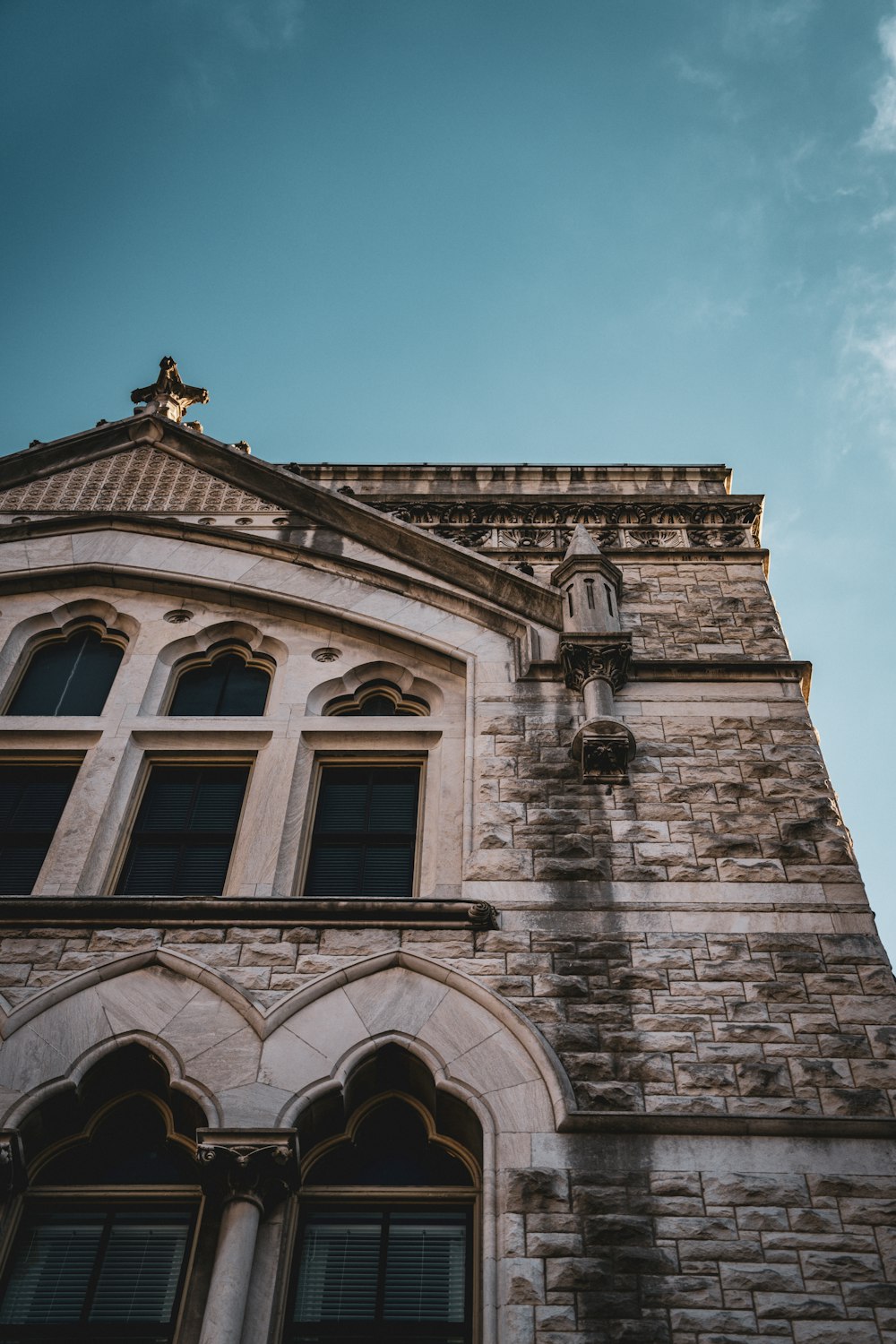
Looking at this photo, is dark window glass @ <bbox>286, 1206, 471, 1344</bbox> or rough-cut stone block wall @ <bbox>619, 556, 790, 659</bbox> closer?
dark window glass @ <bbox>286, 1206, 471, 1344</bbox>

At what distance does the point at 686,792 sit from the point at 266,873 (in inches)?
125

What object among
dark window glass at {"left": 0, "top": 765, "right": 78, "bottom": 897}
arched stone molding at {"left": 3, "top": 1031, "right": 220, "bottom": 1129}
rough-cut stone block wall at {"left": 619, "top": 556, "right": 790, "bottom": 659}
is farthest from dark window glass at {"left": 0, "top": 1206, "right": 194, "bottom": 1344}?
rough-cut stone block wall at {"left": 619, "top": 556, "right": 790, "bottom": 659}

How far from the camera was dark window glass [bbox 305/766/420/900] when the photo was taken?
10812 millimetres

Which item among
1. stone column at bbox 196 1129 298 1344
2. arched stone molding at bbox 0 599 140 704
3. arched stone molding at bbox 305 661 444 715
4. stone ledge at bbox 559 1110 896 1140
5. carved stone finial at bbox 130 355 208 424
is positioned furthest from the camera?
carved stone finial at bbox 130 355 208 424

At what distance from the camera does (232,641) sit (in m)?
13.6

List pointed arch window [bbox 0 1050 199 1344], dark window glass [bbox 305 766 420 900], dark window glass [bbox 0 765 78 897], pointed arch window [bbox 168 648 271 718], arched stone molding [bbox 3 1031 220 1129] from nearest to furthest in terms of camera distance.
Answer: pointed arch window [bbox 0 1050 199 1344] < arched stone molding [bbox 3 1031 220 1129] < dark window glass [bbox 305 766 420 900] < dark window glass [bbox 0 765 78 897] < pointed arch window [bbox 168 648 271 718]

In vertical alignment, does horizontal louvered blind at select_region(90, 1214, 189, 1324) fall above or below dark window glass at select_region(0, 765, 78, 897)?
below

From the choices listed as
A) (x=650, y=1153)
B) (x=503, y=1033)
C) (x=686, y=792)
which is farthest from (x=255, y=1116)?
(x=686, y=792)

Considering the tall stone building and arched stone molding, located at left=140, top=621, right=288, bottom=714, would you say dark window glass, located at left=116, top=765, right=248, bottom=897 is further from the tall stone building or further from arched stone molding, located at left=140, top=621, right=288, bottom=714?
arched stone molding, located at left=140, top=621, right=288, bottom=714

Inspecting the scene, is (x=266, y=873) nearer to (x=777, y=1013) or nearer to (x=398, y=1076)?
(x=398, y=1076)

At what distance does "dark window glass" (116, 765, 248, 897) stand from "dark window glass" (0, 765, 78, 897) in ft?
2.20

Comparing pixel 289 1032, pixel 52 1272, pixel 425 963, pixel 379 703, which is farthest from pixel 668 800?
pixel 52 1272

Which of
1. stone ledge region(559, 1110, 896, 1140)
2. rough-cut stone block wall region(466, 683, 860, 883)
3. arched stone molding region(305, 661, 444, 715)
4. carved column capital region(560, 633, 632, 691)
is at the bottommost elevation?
stone ledge region(559, 1110, 896, 1140)

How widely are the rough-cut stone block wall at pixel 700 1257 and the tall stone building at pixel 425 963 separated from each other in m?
0.02
